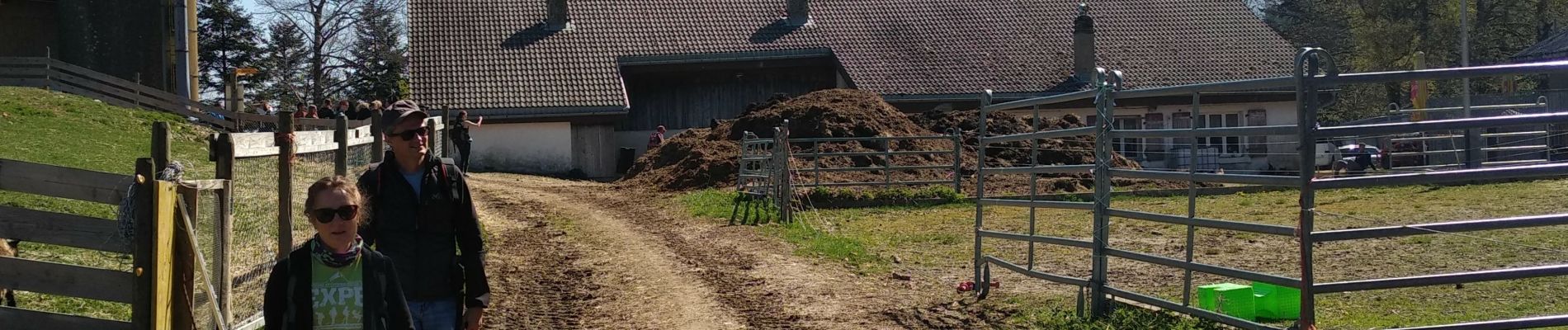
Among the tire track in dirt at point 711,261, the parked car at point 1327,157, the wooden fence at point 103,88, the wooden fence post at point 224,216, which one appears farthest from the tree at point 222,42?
the wooden fence post at point 224,216

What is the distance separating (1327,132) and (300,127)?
1682 centimetres

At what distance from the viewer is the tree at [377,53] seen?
174 feet

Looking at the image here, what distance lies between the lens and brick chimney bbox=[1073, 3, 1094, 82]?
121 feet

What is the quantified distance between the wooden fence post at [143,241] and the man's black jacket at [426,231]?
1392 mm

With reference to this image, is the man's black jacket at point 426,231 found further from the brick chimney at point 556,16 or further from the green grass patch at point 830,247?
the brick chimney at point 556,16

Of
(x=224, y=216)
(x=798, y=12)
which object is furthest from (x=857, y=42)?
(x=224, y=216)

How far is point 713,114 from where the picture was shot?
36.9 meters

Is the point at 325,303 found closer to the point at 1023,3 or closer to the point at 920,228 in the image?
the point at 920,228

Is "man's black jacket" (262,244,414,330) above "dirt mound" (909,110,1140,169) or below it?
below

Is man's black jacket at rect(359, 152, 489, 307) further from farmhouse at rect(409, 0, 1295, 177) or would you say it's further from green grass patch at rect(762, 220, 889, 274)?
farmhouse at rect(409, 0, 1295, 177)

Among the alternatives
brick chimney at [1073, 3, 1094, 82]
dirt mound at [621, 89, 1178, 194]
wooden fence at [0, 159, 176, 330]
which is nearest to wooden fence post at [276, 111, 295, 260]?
wooden fence at [0, 159, 176, 330]

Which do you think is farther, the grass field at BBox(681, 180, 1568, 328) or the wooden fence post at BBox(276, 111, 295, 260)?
the grass field at BBox(681, 180, 1568, 328)

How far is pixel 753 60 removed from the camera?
3697 cm

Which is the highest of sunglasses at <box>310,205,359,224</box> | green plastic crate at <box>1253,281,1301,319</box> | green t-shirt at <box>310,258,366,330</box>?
sunglasses at <box>310,205,359,224</box>
